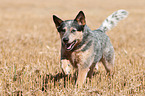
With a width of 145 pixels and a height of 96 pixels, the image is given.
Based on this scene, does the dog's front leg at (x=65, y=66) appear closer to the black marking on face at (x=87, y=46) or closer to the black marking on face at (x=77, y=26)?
the black marking on face at (x=87, y=46)

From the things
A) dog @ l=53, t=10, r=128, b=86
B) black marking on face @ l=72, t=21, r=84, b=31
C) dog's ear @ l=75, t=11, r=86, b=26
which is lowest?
dog @ l=53, t=10, r=128, b=86

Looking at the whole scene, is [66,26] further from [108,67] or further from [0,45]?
[0,45]

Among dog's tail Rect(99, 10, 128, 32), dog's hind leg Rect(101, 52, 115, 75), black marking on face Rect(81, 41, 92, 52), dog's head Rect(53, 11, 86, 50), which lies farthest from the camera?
dog's tail Rect(99, 10, 128, 32)

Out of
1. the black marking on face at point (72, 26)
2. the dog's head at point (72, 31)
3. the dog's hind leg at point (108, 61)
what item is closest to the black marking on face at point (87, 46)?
the dog's head at point (72, 31)

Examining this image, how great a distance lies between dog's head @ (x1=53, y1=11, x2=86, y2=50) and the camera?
379cm

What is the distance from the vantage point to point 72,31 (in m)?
3.93

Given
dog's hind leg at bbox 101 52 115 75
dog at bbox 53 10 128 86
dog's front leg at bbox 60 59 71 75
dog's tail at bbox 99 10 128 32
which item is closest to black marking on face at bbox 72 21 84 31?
dog at bbox 53 10 128 86

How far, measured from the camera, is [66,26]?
13.0 ft

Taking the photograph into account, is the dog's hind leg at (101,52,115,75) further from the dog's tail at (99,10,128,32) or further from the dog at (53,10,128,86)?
the dog's tail at (99,10,128,32)

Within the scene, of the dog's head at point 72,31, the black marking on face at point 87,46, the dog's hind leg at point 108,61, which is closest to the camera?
the dog's head at point 72,31

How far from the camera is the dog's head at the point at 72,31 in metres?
3.79

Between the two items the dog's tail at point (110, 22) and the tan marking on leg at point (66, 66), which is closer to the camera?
the tan marking on leg at point (66, 66)

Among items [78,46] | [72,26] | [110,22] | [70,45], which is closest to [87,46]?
[78,46]

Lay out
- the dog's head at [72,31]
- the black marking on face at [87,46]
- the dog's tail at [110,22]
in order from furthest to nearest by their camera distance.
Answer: the dog's tail at [110,22], the black marking on face at [87,46], the dog's head at [72,31]
